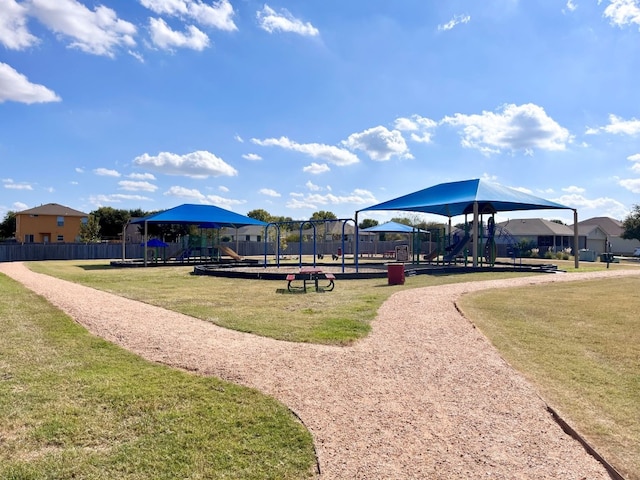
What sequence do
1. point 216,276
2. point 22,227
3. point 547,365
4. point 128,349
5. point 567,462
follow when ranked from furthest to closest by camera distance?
point 22,227, point 216,276, point 128,349, point 547,365, point 567,462

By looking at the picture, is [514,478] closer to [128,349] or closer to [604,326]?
[128,349]

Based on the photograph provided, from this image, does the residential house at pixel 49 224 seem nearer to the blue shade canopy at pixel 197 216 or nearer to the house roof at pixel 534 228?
the blue shade canopy at pixel 197 216

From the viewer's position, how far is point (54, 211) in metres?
56.8

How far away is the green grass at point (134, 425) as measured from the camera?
124 inches

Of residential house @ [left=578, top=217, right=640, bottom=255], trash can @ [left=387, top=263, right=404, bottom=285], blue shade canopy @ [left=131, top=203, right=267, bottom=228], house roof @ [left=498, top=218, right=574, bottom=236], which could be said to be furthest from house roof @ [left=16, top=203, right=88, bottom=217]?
residential house @ [left=578, top=217, right=640, bottom=255]

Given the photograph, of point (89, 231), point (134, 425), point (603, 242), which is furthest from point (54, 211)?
point (603, 242)

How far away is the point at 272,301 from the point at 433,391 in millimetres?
6504

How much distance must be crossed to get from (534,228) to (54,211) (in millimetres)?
55086

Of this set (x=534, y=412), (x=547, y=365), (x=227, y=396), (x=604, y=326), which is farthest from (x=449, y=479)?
(x=604, y=326)

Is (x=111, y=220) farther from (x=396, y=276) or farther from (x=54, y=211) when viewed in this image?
(x=396, y=276)

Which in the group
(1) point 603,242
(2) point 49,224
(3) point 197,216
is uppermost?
(2) point 49,224

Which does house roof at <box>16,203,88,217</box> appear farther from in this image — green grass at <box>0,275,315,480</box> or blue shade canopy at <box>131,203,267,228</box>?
green grass at <box>0,275,315,480</box>

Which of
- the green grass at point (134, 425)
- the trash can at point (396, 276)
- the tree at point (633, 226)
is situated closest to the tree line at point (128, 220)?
the tree at point (633, 226)

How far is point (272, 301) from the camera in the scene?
426 inches
